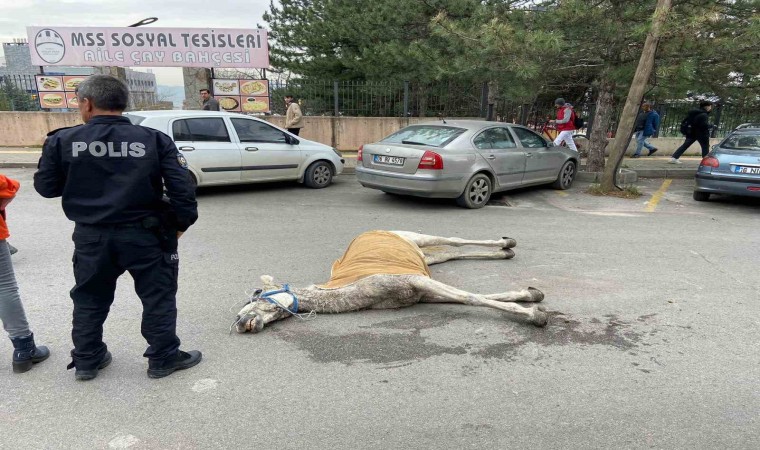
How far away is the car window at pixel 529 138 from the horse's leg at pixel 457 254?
413 cm

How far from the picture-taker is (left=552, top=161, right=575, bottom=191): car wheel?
401 inches

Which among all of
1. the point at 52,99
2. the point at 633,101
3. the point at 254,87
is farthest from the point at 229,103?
the point at 633,101

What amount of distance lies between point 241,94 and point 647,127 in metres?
11.7

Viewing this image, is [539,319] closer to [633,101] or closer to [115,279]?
[115,279]

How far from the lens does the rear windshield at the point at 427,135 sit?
8274 millimetres

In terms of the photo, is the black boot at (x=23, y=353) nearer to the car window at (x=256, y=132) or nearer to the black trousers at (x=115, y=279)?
the black trousers at (x=115, y=279)

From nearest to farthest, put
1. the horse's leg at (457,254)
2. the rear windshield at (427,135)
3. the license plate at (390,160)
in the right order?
the horse's leg at (457,254) → the license plate at (390,160) → the rear windshield at (427,135)

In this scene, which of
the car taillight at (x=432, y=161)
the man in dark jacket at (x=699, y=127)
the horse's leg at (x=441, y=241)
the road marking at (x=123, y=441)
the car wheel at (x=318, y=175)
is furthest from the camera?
the man in dark jacket at (x=699, y=127)

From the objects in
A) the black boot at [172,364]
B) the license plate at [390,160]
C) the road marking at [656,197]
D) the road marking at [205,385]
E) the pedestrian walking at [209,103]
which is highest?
the pedestrian walking at [209,103]

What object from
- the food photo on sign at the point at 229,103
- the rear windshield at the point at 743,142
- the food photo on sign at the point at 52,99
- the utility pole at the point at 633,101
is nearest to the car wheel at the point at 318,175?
the utility pole at the point at 633,101

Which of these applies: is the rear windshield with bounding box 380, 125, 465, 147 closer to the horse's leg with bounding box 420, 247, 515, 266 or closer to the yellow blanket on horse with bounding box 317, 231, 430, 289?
the horse's leg with bounding box 420, 247, 515, 266

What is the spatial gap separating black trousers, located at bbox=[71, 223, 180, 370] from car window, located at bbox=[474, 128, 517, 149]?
20.6ft

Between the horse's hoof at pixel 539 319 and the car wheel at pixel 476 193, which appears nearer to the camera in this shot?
the horse's hoof at pixel 539 319

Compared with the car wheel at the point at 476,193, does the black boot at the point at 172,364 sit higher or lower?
lower
